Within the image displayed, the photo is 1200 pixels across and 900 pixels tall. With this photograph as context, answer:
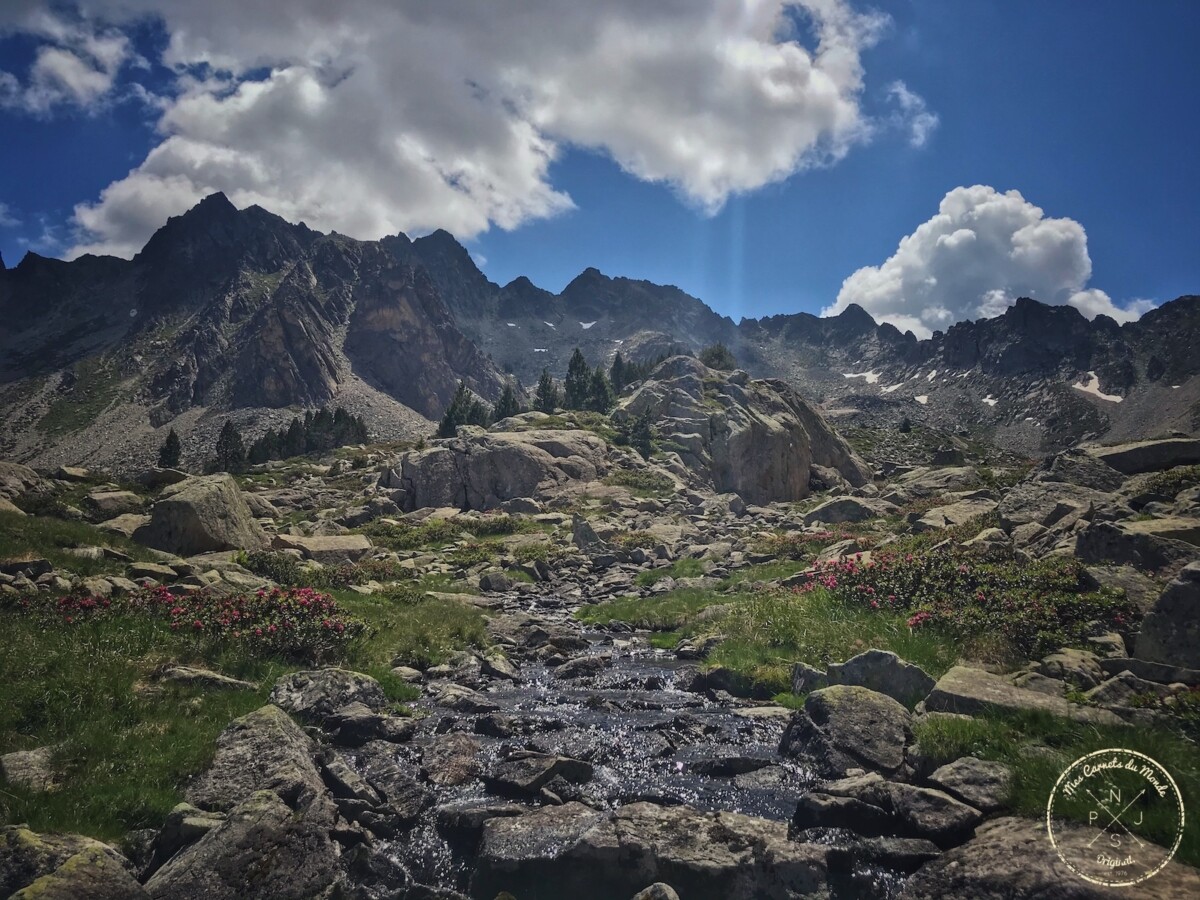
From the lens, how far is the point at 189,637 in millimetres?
13000

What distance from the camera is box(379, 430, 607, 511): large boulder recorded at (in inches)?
2084

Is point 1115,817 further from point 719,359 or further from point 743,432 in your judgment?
point 719,359

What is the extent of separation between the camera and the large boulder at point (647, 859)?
22.7 ft

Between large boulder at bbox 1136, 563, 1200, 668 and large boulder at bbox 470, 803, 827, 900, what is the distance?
703cm

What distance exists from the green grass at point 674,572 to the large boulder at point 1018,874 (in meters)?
22.1

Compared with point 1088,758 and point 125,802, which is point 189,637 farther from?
point 1088,758

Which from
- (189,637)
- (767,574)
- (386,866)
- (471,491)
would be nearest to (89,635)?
(189,637)

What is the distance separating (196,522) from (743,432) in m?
53.8

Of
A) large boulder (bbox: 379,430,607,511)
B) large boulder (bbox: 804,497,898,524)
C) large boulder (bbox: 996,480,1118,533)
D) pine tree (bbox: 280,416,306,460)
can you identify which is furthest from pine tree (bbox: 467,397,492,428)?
large boulder (bbox: 996,480,1118,533)

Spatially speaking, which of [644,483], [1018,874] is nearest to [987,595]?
[1018,874]

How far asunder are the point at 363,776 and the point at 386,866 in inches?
86.2

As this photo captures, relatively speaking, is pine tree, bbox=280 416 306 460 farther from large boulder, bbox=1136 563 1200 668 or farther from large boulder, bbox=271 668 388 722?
large boulder, bbox=1136 563 1200 668

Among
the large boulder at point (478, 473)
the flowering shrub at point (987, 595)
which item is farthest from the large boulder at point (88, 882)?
the large boulder at point (478, 473)

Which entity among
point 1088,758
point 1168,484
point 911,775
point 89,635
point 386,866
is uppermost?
point 1168,484
